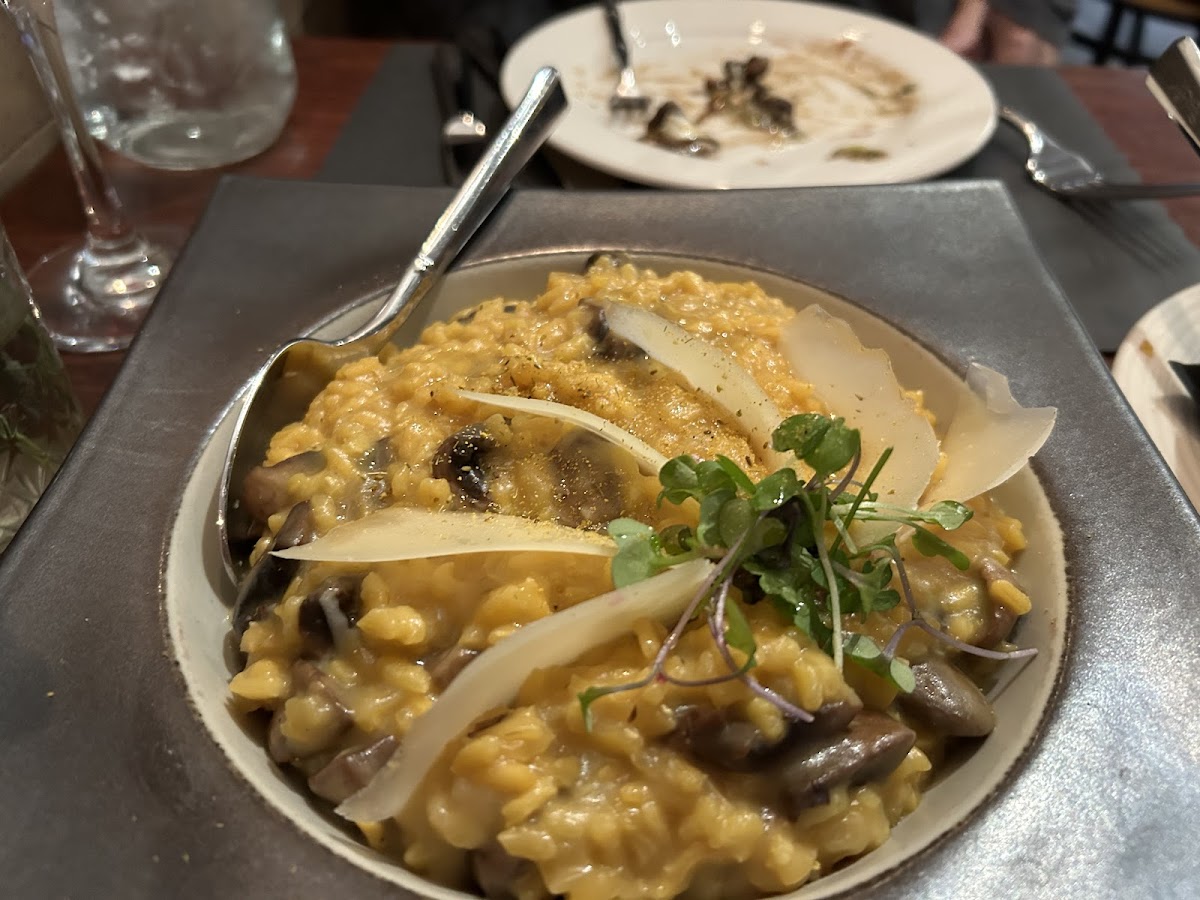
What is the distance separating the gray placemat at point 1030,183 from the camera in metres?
2.54

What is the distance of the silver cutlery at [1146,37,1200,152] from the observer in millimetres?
2148

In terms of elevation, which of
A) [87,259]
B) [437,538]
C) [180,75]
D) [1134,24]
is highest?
[437,538]

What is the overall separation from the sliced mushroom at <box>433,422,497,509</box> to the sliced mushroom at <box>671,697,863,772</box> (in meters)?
0.50

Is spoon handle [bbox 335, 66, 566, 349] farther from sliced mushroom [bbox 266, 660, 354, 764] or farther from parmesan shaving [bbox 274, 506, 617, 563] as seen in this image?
sliced mushroom [bbox 266, 660, 354, 764]

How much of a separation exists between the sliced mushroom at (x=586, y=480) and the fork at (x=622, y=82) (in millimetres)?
2173

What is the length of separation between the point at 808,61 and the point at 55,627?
3485mm

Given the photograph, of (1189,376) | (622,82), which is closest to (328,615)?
(1189,376)

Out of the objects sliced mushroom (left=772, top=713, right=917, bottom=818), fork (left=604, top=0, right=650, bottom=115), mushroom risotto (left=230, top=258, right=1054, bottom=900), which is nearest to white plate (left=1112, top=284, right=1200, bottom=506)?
mushroom risotto (left=230, top=258, right=1054, bottom=900)

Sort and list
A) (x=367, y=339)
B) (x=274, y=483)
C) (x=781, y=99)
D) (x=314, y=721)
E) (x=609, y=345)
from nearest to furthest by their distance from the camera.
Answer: (x=314, y=721) → (x=274, y=483) → (x=609, y=345) → (x=367, y=339) → (x=781, y=99)

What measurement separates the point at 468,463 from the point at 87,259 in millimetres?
1632

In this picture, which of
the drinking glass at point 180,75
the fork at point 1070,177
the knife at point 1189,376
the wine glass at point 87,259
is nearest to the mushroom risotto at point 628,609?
the knife at point 1189,376

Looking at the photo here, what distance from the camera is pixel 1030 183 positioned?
3.07m

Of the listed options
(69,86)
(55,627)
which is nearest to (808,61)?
(69,86)

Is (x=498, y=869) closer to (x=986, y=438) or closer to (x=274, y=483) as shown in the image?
(x=274, y=483)
